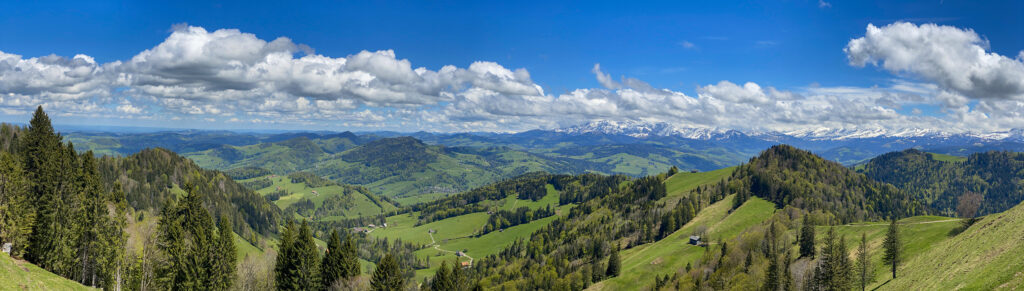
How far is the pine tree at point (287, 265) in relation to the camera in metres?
69.9

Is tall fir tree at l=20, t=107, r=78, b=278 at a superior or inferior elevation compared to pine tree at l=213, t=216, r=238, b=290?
superior

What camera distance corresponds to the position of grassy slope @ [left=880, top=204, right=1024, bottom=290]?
4784 centimetres

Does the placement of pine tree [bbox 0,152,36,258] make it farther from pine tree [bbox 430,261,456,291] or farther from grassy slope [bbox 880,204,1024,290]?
grassy slope [bbox 880,204,1024,290]

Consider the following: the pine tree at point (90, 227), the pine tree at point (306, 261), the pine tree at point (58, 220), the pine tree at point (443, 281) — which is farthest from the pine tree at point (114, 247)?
the pine tree at point (443, 281)

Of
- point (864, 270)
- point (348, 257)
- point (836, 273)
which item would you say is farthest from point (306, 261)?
point (864, 270)

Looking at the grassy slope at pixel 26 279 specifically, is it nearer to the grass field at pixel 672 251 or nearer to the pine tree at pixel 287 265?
the pine tree at pixel 287 265

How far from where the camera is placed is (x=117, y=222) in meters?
69.3

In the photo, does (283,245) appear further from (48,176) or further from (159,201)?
(159,201)

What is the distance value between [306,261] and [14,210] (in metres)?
Answer: 35.8

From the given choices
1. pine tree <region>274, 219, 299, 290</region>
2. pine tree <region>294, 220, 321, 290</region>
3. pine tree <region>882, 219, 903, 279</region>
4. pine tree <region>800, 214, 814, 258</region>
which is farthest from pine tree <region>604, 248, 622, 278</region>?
pine tree <region>274, 219, 299, 290</region>

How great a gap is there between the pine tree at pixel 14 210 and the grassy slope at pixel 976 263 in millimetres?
112334

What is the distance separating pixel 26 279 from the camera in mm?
45375

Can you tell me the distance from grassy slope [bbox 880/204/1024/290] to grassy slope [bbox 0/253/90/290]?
95010 mm

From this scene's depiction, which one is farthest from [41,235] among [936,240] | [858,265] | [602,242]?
[602,242]
